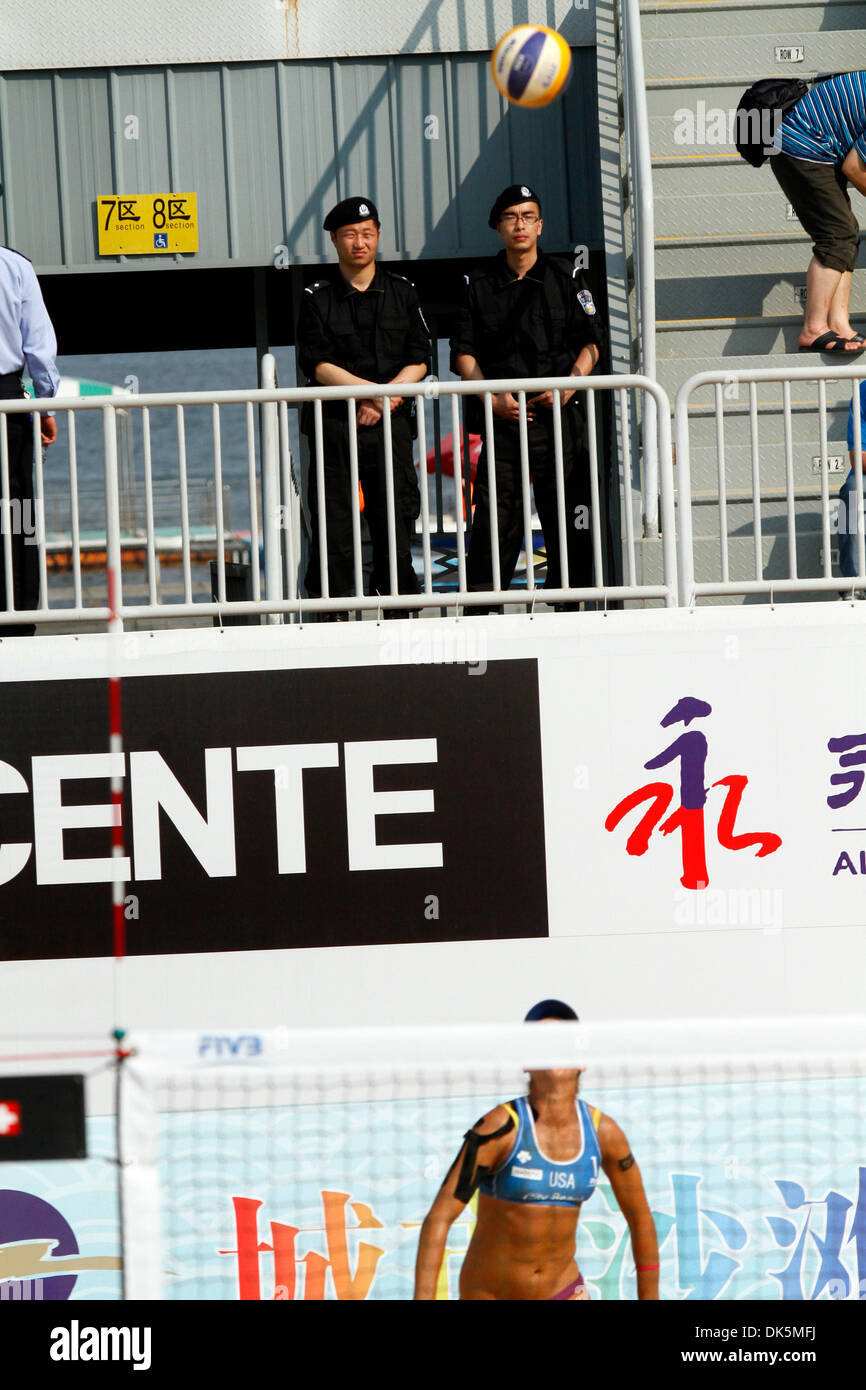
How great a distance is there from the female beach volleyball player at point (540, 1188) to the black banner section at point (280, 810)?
100cm

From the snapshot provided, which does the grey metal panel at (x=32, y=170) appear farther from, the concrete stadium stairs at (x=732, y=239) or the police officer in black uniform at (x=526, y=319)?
the concrete stadium stairs at (x=732, y=239)

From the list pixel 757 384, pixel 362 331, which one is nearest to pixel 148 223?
pixel 362 331

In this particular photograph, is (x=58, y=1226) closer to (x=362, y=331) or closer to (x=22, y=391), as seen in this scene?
(x=22, y=391)

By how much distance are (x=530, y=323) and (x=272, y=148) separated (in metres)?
3.46

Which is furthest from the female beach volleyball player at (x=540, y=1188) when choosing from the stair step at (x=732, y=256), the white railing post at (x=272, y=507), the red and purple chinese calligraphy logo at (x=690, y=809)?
the stair step at (x=732, y=256)

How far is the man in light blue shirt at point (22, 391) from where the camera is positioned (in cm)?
687

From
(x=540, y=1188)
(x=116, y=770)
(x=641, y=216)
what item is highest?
(x=641, y=216)

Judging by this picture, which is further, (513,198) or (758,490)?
(513,198)

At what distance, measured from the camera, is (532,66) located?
7.76 meters

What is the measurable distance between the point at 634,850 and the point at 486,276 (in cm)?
320

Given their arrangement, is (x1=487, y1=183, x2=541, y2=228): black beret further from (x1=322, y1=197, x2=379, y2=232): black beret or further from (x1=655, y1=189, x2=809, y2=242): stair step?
(x1=655, y1=189, x2=809, y2=242): stair step

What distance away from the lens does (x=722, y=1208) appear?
6.13m
